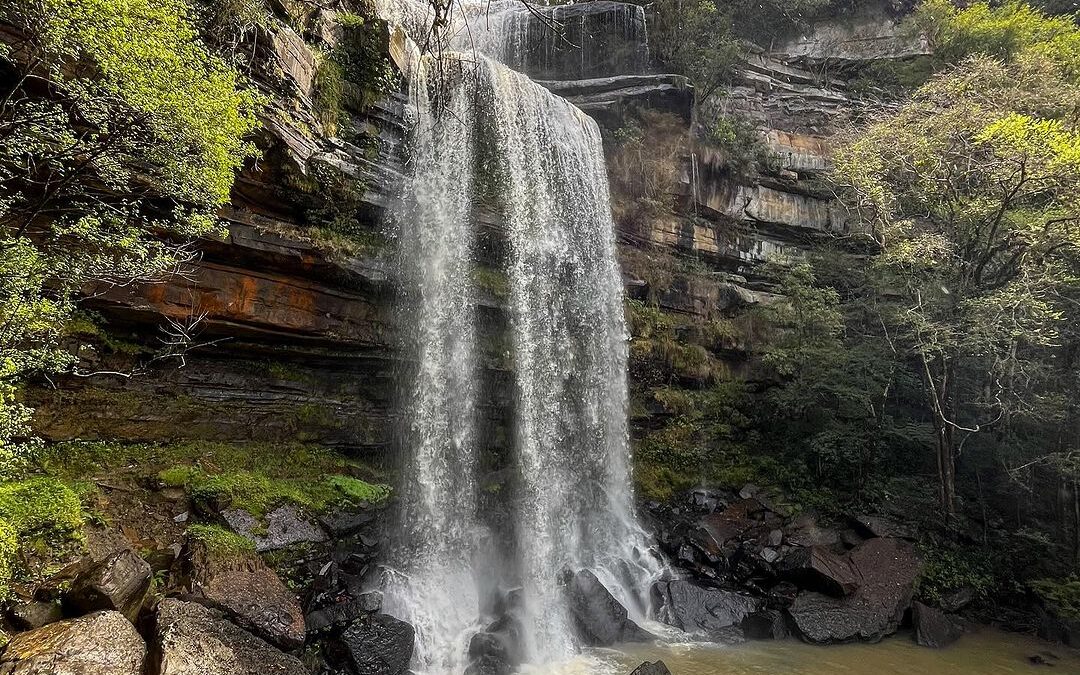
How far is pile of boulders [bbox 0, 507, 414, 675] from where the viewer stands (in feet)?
16.0

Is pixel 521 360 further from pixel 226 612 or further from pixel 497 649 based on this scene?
pixel 226 612

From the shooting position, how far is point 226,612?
636 centimetres

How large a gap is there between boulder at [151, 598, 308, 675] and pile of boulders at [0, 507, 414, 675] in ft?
0.04

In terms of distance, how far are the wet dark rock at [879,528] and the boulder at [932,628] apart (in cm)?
186

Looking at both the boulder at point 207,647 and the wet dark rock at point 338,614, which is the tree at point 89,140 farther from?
the wet dark rock at point 338,614

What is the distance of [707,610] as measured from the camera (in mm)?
9547

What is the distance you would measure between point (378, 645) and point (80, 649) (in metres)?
3.40

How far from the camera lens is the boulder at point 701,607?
9.25m

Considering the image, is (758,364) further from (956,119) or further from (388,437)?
(388,437)

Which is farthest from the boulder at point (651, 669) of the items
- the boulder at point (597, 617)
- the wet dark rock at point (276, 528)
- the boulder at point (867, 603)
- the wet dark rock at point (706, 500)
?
the wet dark rock at point (706, 500)

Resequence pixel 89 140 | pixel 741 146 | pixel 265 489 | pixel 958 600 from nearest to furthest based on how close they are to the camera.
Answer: pixel 89 140, pixel 265 489, pixel 958 600, pixel 741 146

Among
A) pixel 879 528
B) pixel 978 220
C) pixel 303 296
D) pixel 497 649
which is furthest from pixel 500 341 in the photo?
pixel 978 220

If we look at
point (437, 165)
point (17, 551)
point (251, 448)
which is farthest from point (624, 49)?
point (17, 551)

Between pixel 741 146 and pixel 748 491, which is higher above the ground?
pixel 741 146
